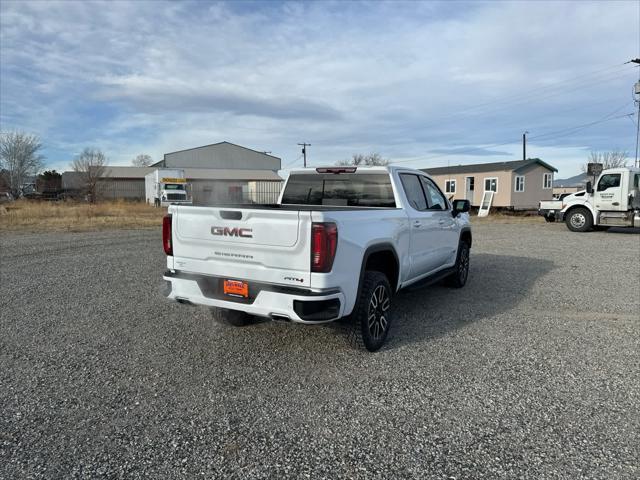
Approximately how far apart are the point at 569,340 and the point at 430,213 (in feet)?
6.90

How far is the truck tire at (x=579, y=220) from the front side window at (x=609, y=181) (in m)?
0.97

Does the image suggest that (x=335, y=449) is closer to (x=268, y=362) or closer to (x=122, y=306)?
(x=268, y=362)

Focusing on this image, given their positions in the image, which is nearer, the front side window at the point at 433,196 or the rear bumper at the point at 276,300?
the rear bumper at the point at 276,300

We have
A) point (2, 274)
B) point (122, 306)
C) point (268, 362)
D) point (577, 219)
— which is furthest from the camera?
point (577, 219)

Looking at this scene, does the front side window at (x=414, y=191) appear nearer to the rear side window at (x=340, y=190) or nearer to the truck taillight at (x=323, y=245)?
the rear side window at (x=340, y=190)

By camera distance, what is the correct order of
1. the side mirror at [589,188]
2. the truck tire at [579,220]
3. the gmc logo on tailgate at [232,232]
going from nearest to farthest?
the gmc logo on tailgate at [232,232] < the side mirror at [589,188] < the truck tire at [579,220]

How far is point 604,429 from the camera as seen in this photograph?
3057 mm

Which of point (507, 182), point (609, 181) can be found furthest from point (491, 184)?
point (609, 181)

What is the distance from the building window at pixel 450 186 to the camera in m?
37.6

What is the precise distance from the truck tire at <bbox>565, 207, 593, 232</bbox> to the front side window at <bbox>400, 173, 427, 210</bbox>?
13996mm

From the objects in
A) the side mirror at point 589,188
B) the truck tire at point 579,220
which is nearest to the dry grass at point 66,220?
the truck tire at point 579,220

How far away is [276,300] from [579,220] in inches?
666

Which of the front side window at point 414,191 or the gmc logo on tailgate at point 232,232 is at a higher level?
the front side window at point 414,191

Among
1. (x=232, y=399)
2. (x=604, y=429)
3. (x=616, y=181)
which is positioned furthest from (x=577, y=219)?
(x=232, y=399)
